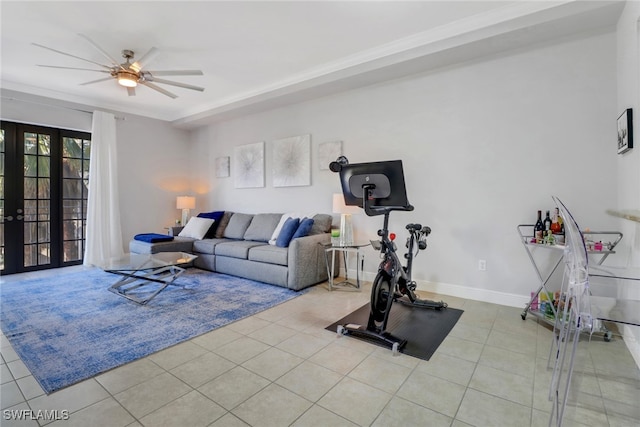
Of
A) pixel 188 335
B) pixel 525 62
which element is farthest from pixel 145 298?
pixel 525 62

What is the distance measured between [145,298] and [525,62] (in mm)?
4501

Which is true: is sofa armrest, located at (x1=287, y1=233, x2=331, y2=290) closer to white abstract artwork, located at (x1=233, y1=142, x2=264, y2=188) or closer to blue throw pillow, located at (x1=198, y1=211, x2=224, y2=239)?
white abstract artwork, located at (x1=233, y1=142, x2=264, y2=188)

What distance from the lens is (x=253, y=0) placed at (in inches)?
100

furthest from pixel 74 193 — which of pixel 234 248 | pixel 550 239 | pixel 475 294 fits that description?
pixel 550 239

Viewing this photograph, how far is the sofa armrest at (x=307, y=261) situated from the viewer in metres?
3.58

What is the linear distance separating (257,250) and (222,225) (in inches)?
60.5

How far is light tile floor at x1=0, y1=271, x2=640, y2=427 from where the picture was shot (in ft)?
4.99

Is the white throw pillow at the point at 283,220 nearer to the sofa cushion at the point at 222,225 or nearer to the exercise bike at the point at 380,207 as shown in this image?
the sofa cushion at the point at 222,225

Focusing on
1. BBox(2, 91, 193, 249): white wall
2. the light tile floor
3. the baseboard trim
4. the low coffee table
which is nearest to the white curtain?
BBox(2, 91, 193, 249): white wall

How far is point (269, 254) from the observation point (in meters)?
3.82

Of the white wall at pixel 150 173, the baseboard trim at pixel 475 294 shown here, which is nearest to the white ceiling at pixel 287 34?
the white wall at pixel 150 173

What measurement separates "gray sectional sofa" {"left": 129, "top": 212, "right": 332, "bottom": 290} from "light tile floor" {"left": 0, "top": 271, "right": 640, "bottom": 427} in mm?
1214

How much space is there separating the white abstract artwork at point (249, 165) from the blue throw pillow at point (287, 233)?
146 centimetres

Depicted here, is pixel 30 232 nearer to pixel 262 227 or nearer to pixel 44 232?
pixel 44 232
